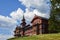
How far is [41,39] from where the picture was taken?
41938 mm

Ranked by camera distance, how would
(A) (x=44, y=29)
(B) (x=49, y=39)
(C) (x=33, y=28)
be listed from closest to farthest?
(B) (x=49, y=39) < (A) (x=44, y=29) < (C) (x=33, y=28)

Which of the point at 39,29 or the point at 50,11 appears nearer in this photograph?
the point at 50,11

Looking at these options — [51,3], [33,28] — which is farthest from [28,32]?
[51,3]

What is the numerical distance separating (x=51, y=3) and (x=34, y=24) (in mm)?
25739

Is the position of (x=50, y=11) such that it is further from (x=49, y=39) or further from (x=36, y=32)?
(x=36, y=32)

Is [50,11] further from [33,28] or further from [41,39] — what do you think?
[33,28]

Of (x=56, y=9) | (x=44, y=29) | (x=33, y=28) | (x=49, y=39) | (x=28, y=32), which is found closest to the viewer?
(x=49, y=39)

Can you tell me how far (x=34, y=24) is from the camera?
69.7m

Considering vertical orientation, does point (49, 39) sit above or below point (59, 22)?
below

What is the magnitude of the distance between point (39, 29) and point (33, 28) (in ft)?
11.1

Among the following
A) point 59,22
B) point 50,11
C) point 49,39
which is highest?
point 50,11

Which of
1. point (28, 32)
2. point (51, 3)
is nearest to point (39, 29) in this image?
point (28, 32)

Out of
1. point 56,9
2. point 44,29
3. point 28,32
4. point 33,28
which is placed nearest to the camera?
point 56,9

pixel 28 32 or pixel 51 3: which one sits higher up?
pixel 51 3
